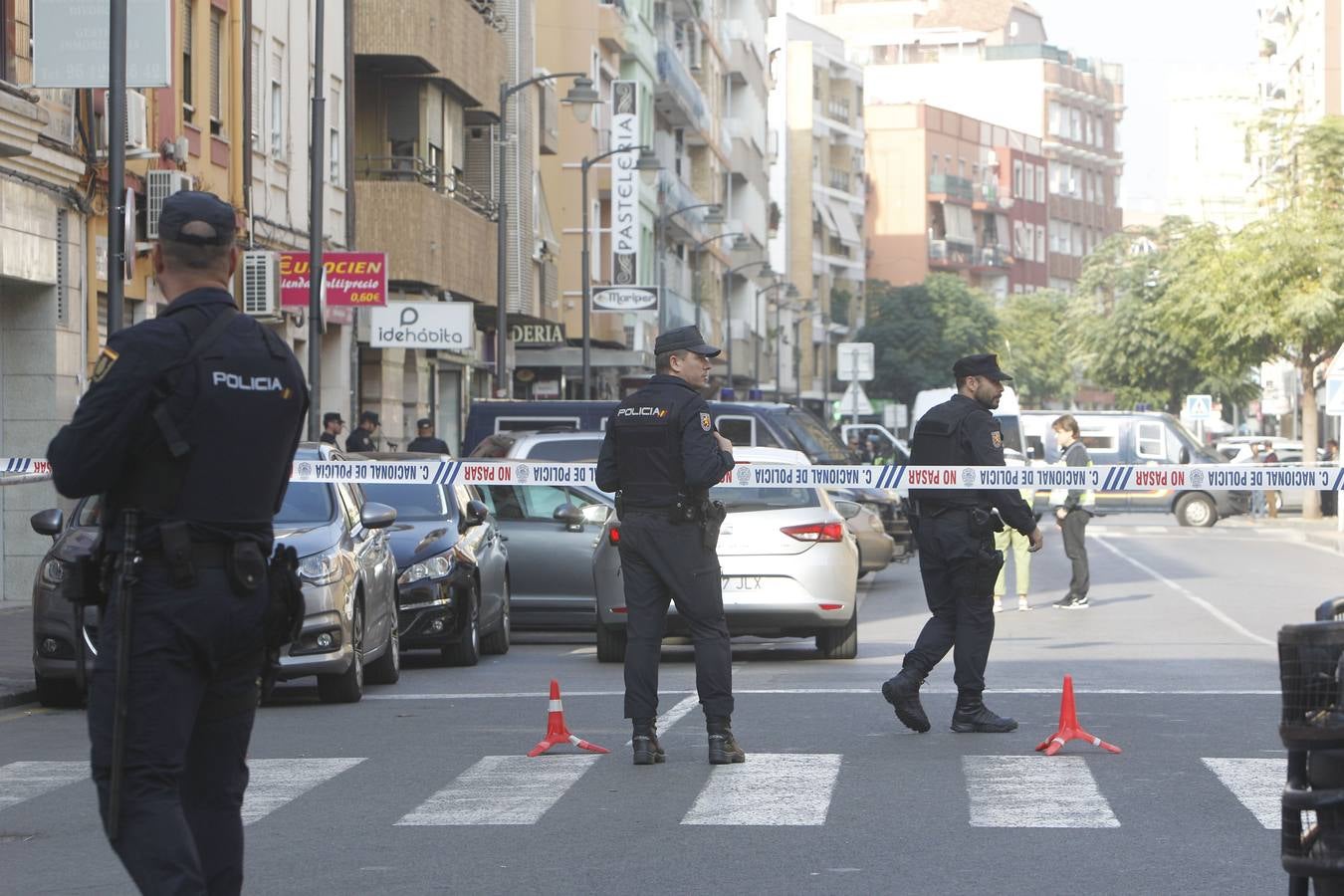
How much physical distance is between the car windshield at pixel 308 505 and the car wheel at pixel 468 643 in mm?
2259

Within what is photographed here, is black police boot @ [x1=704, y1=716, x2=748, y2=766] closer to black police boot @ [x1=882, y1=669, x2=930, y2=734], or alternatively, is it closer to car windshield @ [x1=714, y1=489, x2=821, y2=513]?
black police boot @ [x1=882, y1=669, x2=930, y2=734]

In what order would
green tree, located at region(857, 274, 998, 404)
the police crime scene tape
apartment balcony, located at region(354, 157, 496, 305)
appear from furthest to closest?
green tree, located at region(857, 274, 998, 404), apartment balcony, located at region(354, 157, 496, 305), the police crime scene tape

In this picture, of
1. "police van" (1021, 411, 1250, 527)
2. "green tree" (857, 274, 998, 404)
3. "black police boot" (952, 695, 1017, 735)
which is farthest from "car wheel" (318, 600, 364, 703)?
"green tree" (857, 274, 998, 404)

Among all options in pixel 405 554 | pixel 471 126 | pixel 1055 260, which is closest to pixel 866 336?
pixel 1055 260

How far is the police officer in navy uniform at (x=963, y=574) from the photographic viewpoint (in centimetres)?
1241

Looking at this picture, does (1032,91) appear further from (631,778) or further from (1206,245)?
(631,778)

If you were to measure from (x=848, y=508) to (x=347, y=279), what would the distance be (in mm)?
6381

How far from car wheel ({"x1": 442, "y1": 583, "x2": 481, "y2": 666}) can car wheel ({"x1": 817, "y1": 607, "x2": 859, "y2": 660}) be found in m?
2.38

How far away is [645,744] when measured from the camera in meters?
11.2

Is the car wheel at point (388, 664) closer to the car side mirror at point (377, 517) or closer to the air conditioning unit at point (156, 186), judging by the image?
the car side mirror at point (377, 517)

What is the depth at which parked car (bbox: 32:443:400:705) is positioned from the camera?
13992 millimetres

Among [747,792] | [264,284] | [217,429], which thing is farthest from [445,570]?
[264,284]

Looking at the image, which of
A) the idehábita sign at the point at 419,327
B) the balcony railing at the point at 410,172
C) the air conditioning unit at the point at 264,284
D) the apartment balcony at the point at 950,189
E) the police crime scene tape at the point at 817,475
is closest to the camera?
the police crime scene tape at the point at 817,475

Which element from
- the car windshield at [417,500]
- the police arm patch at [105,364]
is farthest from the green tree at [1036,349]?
the police arm patch at [105,364]
